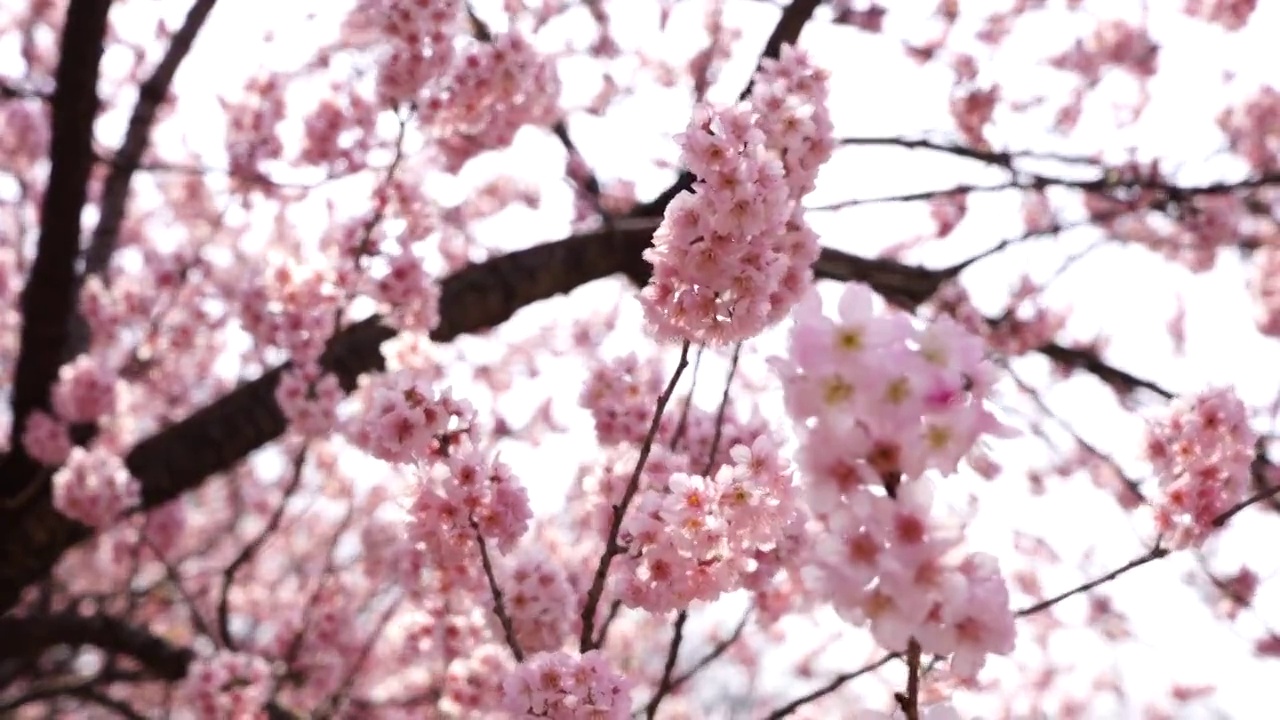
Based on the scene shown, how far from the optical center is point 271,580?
8.67 meters

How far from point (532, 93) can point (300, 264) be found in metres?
1.15

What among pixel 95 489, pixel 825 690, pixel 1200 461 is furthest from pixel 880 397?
pixel 95 489

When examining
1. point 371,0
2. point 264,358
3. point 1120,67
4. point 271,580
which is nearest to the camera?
point 371,0

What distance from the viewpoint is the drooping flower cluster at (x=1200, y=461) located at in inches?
79.6

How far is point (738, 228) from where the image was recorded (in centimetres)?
162

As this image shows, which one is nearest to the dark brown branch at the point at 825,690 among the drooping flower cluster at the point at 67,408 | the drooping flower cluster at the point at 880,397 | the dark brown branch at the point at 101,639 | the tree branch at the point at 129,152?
the drooping flower cluster at the point at 880,397

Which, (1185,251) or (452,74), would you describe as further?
(1185,251)

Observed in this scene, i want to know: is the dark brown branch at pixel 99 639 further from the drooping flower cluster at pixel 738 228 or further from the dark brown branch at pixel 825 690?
the drooping flower cluster at pixel 738 228

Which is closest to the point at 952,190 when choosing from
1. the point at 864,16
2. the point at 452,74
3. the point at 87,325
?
the point at 864,16

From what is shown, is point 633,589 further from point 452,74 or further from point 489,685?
point 452,74

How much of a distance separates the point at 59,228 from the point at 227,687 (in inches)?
72.8

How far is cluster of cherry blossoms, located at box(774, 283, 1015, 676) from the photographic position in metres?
1.05

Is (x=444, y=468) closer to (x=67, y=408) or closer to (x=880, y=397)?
(x=880, y=397)

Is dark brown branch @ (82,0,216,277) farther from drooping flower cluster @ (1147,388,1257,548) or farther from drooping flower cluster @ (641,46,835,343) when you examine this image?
drooping flower cluster @ (1147,388,1257,548)
